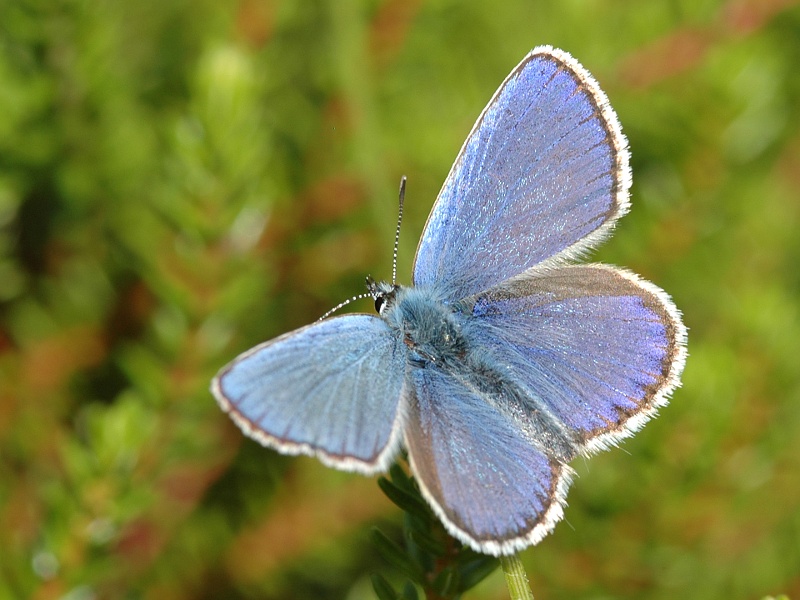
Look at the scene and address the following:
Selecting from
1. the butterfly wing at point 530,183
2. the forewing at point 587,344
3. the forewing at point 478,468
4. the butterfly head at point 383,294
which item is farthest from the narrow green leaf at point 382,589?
the butterfly wing at point 530,183

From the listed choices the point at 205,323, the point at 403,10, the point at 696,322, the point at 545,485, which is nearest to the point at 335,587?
the point at 205,323

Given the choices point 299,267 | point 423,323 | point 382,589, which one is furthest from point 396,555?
point 299,267

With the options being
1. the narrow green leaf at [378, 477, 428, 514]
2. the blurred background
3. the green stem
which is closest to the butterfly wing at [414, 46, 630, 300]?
the blurred background

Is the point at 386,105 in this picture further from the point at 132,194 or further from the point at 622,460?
the point at 622,460

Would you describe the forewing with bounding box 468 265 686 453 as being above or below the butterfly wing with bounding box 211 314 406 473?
above

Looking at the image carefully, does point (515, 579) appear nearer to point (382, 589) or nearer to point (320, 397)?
point (382, 589)

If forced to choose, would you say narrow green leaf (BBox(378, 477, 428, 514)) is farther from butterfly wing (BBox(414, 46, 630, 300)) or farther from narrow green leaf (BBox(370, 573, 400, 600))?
butterfly wing (BBox(414, 46, 630, 300))
